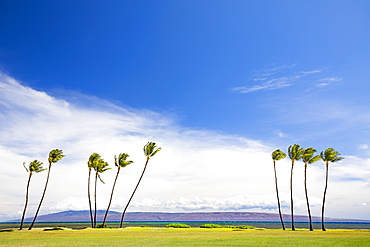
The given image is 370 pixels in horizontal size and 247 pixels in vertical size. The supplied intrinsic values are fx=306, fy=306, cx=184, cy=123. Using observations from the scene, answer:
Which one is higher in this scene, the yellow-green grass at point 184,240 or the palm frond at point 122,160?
the palm frond at point 122,160

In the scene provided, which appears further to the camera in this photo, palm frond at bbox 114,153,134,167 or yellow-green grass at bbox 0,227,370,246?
palm frond at bbox 114,153,134,167

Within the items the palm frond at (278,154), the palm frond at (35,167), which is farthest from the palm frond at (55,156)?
the palm frond at (278,154)

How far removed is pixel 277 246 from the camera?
2577 cm

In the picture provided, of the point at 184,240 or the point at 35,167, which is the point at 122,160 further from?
the point at 184,240

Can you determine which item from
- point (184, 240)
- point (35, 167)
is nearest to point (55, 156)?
point (35, 167)

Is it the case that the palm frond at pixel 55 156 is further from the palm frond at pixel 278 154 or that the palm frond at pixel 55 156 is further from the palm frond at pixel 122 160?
the palm frond at pixel 278 154

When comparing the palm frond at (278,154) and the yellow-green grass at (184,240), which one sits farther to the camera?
the palm frond at (278,154)

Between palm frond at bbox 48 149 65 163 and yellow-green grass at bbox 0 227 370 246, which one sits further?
palm frond at bbox 48 149 65 163

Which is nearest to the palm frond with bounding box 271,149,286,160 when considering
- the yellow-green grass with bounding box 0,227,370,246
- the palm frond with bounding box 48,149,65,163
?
the yellow-green grass with bounding box 0,227,370,246

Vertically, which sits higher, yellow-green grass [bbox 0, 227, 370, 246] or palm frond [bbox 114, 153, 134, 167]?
palm frond [bbox 114, 153, 134, 167]

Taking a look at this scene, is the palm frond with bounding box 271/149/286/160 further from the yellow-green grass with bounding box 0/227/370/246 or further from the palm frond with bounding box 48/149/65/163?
the palm frond with bounding box 48/149/65/163

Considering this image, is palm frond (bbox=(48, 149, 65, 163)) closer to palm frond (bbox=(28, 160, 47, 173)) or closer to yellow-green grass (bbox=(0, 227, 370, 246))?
palm frond (bbox=(28, 160, 47, 173))

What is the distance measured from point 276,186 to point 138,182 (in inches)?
1256

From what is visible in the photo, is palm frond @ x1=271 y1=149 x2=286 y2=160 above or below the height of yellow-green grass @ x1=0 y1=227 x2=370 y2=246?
above
